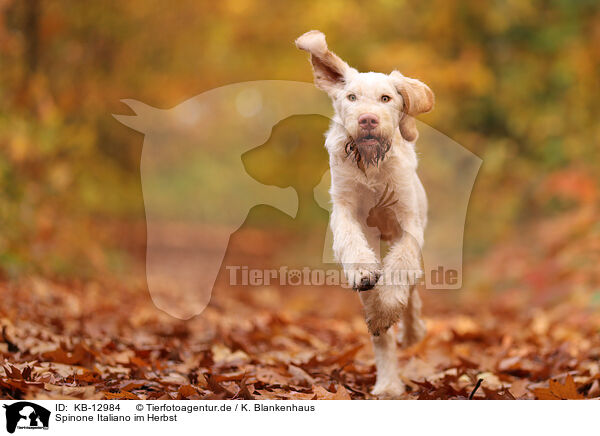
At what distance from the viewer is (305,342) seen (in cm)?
571

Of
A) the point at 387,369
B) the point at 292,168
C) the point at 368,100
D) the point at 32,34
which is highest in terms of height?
the point at 32,34

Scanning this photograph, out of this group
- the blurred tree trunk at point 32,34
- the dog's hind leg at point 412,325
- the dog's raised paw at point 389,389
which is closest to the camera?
the dog's raised paw at point 389,389

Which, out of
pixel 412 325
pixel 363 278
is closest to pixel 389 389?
pixel 412 325

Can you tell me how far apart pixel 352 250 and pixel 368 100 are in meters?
0.76

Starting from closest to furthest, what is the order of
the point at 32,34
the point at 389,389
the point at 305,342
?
the point at 389,389
the point at 305,342
the point at 32,34

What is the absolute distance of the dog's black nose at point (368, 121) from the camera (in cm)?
308

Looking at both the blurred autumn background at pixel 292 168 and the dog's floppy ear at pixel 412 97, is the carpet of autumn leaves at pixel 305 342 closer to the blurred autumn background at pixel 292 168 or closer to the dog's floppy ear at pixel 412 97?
the blurred autumn background at pixel 292 168

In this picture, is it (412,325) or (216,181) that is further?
(216,181)

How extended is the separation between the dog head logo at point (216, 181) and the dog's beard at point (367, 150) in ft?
1.74
